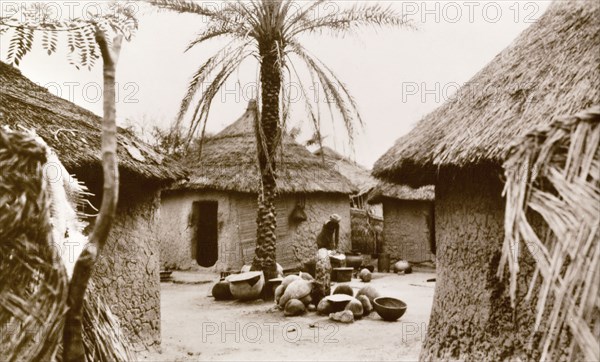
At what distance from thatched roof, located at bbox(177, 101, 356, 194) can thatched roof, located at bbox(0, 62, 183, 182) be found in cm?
725

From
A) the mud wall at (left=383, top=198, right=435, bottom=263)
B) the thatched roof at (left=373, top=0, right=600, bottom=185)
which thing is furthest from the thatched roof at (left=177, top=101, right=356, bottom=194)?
the thatched roof at (left=373, top=0, right=600, bottom=185)

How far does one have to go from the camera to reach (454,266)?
534 cm

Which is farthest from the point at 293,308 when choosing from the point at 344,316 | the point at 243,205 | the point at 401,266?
the point at 401,266

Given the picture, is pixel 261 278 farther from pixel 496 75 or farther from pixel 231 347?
pixel 496 75

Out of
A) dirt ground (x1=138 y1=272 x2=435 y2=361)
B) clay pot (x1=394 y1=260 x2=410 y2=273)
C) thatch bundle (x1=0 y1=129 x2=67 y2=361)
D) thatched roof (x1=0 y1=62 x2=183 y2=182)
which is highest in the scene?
thatched roof (x1=0 y1=62 x2=183 y2=182)

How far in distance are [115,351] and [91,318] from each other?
133 mm

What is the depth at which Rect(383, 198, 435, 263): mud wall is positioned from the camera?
54.9 ft

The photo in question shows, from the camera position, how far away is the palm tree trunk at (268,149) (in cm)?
1027

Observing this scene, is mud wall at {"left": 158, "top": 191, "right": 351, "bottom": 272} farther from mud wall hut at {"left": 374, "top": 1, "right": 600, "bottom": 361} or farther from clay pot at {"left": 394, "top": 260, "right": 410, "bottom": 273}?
mud wall hut at {"left": 374, "top": 1, "right": 600, "bottom": 361}

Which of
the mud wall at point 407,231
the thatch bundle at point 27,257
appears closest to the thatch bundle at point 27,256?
the thatch bundle at point 27,257

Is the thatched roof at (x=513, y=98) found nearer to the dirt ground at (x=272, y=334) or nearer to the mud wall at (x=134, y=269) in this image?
the dirt ground at (x=272, y=334)

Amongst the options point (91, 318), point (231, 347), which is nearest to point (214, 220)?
point (231, 347)

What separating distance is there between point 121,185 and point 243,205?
8.63m

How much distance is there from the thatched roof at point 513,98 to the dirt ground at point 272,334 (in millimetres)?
2184
